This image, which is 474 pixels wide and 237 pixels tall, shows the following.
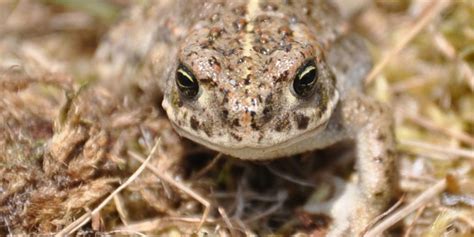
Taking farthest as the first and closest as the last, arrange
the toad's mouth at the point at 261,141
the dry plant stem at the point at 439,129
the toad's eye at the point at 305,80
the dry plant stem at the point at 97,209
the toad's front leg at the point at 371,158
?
the dry plant stem at the point at 439,129, the toad's front leg at the point at 371,158, the dry plant stem at the point at 97,209, the toad's eye at the point at 305,80, the toad's mouth at the point at 261,141

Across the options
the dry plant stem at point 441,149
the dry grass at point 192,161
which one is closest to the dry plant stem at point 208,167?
the dry grass at point 192,161

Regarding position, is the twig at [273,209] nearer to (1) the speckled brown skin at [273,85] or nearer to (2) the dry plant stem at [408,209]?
(1) the speckled brown skin at [273,85]

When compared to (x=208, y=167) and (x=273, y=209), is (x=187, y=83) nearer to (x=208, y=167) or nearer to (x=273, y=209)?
(x=208, y=167)

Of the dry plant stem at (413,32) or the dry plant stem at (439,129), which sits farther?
the dry plant stem at (413,32)

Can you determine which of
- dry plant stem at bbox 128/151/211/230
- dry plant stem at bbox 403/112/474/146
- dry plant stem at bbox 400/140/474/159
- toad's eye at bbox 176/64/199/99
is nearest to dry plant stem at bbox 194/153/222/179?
dry plant stem at bbox 128/151/211/230

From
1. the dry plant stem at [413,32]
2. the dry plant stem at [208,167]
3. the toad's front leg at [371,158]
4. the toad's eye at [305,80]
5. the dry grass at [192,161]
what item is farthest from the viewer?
the dry plant stem at [413,32]

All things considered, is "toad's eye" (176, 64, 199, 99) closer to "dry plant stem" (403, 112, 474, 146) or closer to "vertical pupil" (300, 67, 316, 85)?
"vertical pupil" (300, 67, 316, 85)

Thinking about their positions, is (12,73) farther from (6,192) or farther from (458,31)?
(458,31)
